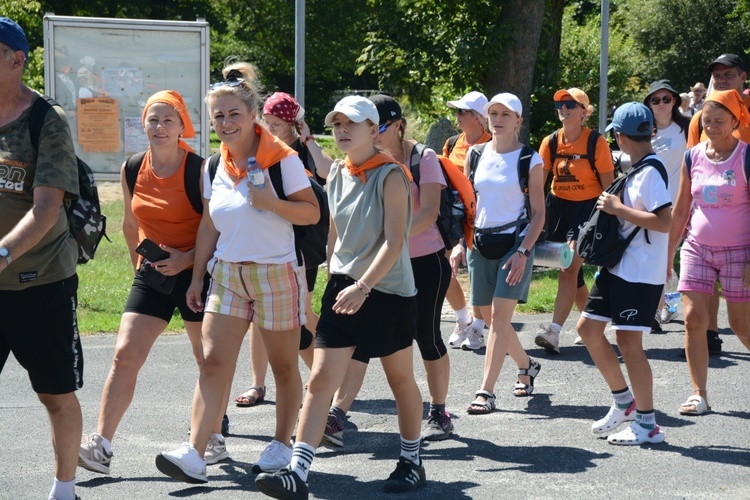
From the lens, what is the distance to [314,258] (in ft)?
21.0

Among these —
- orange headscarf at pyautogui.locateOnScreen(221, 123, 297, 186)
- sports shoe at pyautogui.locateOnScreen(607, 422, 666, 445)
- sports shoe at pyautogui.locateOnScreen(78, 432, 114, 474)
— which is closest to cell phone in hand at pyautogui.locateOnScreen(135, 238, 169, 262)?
orange headscarf at pyautogui.locateOnScreen(221, 123, 297, 186)

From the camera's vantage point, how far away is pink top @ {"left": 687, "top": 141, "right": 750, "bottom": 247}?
618 centimetres

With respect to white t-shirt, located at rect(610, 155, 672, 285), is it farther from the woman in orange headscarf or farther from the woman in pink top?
the woman in orange headscarf

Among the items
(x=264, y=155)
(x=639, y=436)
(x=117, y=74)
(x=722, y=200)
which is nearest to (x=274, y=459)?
(x=264, y=155)

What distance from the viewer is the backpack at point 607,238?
5734 millimetres

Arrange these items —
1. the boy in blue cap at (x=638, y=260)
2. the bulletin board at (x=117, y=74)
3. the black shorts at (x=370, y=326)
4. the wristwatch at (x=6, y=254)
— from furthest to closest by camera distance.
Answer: the bulletin board at (x=117, y=74) → the boy in blue cap at (x=638, y=260) → the black shorts at (x=370, y=326) → the wristwatch at (x=6, y=254)

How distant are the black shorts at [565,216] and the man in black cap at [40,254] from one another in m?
4.63

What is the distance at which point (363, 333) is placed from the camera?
4793mm

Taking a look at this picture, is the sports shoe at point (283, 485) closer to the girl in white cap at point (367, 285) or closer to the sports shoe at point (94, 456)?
the girl in white cap at point (367, 285)

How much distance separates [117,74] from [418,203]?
266 inches

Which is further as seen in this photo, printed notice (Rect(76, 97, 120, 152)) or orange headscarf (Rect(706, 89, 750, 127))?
printed notice (Rect(76, 97, 120, 152))

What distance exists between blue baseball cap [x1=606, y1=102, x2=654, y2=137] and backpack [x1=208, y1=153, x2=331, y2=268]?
5.54 ft

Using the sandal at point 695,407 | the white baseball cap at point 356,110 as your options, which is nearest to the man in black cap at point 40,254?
the white baseball cap at point 356,110

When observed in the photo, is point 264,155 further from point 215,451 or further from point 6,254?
point 215,451
